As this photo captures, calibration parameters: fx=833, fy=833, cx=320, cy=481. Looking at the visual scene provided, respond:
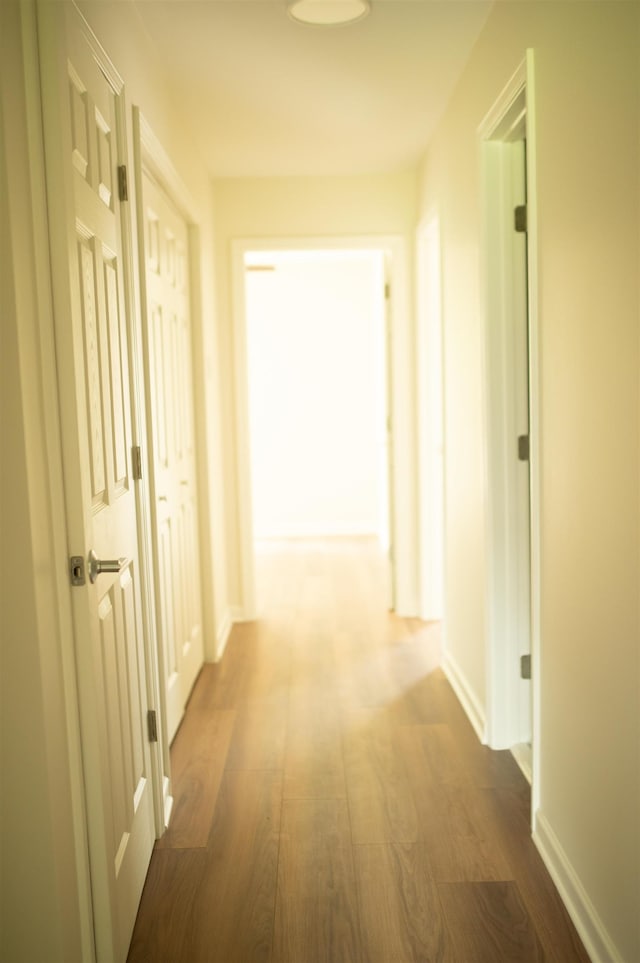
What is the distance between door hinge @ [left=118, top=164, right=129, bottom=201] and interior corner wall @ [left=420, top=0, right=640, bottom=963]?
1097mm

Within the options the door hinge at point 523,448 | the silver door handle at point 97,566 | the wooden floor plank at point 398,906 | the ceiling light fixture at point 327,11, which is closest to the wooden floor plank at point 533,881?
the wooden floor plank at point 398,906

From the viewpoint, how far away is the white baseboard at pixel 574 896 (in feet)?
5.89

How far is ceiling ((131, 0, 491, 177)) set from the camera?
8.57 ft

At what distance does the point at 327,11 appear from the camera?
252 centimetres

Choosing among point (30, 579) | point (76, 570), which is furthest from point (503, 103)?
point (30, 579)

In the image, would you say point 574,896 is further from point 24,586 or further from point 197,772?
point 24,586

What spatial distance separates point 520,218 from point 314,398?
468cm

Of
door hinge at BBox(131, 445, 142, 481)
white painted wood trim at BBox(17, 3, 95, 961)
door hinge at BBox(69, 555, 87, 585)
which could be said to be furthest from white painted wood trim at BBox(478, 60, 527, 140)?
door hinge at BBox(69, 555, 87, 585)

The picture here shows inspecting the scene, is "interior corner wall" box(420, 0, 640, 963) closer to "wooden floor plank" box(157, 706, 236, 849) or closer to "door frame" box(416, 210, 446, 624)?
"wooden floor plank" box(157, 706, 236, 849)

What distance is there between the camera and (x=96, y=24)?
211 centimetres

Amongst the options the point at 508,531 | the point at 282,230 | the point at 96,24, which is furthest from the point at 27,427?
the point at 282,230

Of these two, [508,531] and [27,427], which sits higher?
[27,427]

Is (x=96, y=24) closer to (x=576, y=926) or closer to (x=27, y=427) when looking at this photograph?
(x=27, y=427)

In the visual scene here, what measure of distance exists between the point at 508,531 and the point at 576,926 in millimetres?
1277
